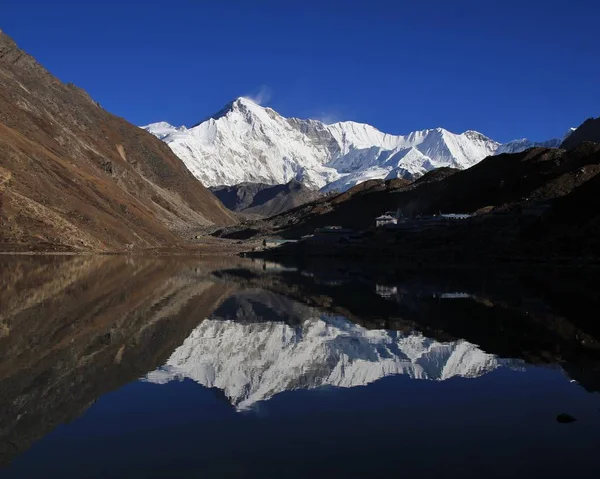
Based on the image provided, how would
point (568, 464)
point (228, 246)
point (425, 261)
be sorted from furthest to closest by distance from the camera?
point (228, 246), point (425, 261), point (568, 464)

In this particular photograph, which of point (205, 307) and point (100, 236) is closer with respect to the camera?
point (205, 307)

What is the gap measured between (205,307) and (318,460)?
32.1 meters

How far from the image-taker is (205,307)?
45.9m

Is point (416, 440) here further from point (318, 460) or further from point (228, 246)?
point (228, 246)

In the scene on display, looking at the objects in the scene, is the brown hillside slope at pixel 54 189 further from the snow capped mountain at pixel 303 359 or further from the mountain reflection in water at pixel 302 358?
the snow capped mountain at pixel 303 359

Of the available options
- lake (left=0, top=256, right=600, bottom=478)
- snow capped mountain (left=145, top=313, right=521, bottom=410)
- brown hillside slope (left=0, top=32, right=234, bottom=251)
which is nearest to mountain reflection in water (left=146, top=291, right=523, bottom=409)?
snow capped mountain (left=145, top=313, right=521, bottom=410)

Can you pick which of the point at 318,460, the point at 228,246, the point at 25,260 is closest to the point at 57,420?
the point at 318,460

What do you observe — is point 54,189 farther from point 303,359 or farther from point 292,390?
point 292,390

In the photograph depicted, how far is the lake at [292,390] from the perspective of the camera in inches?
581

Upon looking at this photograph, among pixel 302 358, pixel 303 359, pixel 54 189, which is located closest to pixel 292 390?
pixel 303 359

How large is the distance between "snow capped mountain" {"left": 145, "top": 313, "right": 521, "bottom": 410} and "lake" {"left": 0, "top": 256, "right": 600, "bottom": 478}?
0.12m

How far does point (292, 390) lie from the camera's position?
2216 centimetres

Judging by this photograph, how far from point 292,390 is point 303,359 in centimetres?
573

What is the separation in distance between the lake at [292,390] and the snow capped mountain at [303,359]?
119 millimetres
